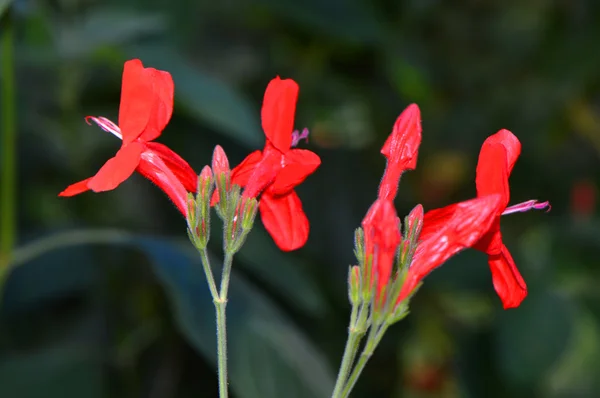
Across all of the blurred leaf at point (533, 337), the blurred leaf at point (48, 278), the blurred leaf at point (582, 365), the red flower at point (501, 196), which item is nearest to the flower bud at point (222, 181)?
the red flower at point (501, 196)

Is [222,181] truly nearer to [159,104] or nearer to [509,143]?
[159,104]

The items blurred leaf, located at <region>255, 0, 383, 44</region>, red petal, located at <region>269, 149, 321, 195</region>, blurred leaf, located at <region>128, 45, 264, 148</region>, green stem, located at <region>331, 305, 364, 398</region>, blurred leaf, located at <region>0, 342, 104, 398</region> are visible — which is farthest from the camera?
blurred leaf, located at <region>255, 0, 383, 44</region>

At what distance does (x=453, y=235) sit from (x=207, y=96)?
72 centimetres

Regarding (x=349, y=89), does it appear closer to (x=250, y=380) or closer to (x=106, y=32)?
(x=106, y=32)

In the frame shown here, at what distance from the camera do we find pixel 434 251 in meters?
0.80

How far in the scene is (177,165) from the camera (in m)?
0.87

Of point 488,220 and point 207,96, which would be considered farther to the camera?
point 207,96

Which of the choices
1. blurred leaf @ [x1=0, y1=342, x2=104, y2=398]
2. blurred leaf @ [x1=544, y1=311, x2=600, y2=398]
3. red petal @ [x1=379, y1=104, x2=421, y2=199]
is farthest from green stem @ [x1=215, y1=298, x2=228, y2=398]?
blurred leaf @ [x1=544, y1=311, x2=600, y2=398]

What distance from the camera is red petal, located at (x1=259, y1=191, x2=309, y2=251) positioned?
844mm

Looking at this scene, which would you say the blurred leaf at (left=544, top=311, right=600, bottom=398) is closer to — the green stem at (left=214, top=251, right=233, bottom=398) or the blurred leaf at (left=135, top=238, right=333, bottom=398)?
the blurred leaf at (left=135, top=238, right=333, bottom=398)

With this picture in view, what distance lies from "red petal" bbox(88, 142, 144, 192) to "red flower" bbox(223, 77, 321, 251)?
0.41 ft

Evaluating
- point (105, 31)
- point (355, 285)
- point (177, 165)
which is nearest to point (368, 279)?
point (355, 285)

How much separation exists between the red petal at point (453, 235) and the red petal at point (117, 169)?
27cm

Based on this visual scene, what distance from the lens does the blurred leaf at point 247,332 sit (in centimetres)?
125
